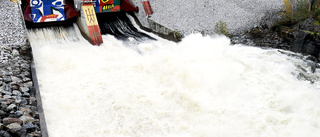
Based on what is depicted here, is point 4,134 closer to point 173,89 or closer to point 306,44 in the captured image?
point 173,89

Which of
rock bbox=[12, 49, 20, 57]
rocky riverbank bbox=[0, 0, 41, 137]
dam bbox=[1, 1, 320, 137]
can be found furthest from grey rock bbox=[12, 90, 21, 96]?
rock bbox=[12, 49, 20, 57]

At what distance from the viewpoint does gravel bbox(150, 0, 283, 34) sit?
9.31 m

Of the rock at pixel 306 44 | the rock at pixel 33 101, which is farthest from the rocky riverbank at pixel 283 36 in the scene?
the rock at pixel 33 101

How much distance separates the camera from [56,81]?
20.5 feet

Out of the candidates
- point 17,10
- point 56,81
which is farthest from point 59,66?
point 17,10

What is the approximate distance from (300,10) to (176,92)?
6325mm

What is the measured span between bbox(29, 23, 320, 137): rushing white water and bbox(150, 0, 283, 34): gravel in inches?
55.7

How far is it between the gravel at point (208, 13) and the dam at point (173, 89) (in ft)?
3.48

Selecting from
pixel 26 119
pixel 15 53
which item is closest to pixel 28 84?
pixel 26 119

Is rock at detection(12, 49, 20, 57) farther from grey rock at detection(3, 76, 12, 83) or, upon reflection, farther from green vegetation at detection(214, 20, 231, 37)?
green vegetation at detection(214, 20, 231, 37)

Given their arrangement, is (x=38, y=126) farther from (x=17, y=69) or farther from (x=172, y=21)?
(x=172, y=21)

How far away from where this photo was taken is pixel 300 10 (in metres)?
8.79

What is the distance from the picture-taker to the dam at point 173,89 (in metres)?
4.84

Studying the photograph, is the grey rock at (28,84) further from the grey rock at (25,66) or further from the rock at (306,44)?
the rock at (306,44)
